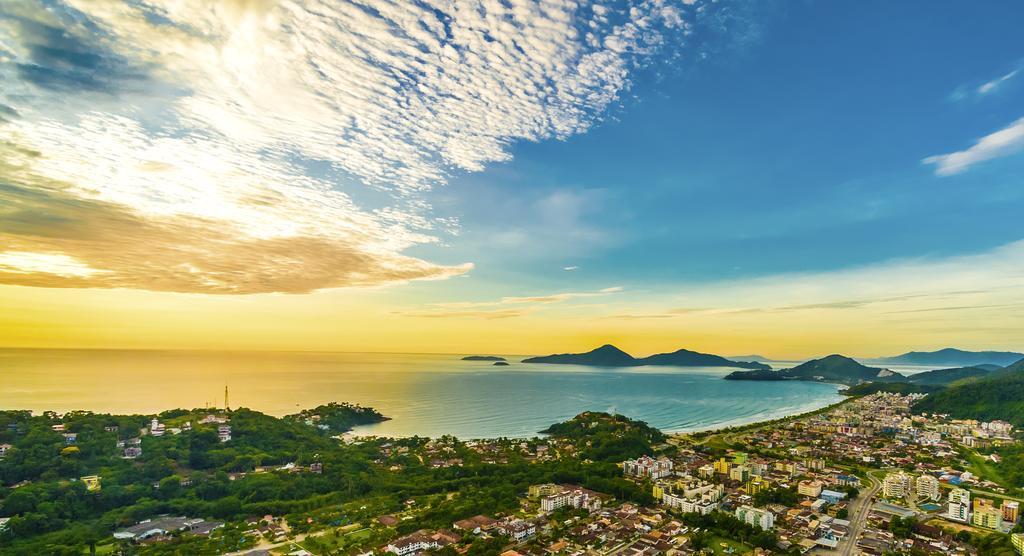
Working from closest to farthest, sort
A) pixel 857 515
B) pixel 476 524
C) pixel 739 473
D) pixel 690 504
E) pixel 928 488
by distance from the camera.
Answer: pixel 476 524 → pixel 690 504 → pixel 857 515 → pixel 928 488 → pixel 739 473

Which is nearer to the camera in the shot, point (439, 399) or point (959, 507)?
point (959, 507)

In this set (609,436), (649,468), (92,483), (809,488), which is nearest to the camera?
(92,483)

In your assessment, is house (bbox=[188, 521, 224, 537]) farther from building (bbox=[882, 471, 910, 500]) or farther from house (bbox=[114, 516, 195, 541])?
building (bbox=[882, 471, 910, 500])

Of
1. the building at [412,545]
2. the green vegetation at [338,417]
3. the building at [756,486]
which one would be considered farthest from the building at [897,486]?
the green vegetation at [338,417]

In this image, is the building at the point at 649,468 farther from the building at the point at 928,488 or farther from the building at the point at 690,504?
the building at the point at 928,488

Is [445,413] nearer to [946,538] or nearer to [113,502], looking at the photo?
[113,502]

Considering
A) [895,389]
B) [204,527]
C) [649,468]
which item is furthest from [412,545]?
[895,389]

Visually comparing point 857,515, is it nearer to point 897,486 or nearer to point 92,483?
point 897,486
